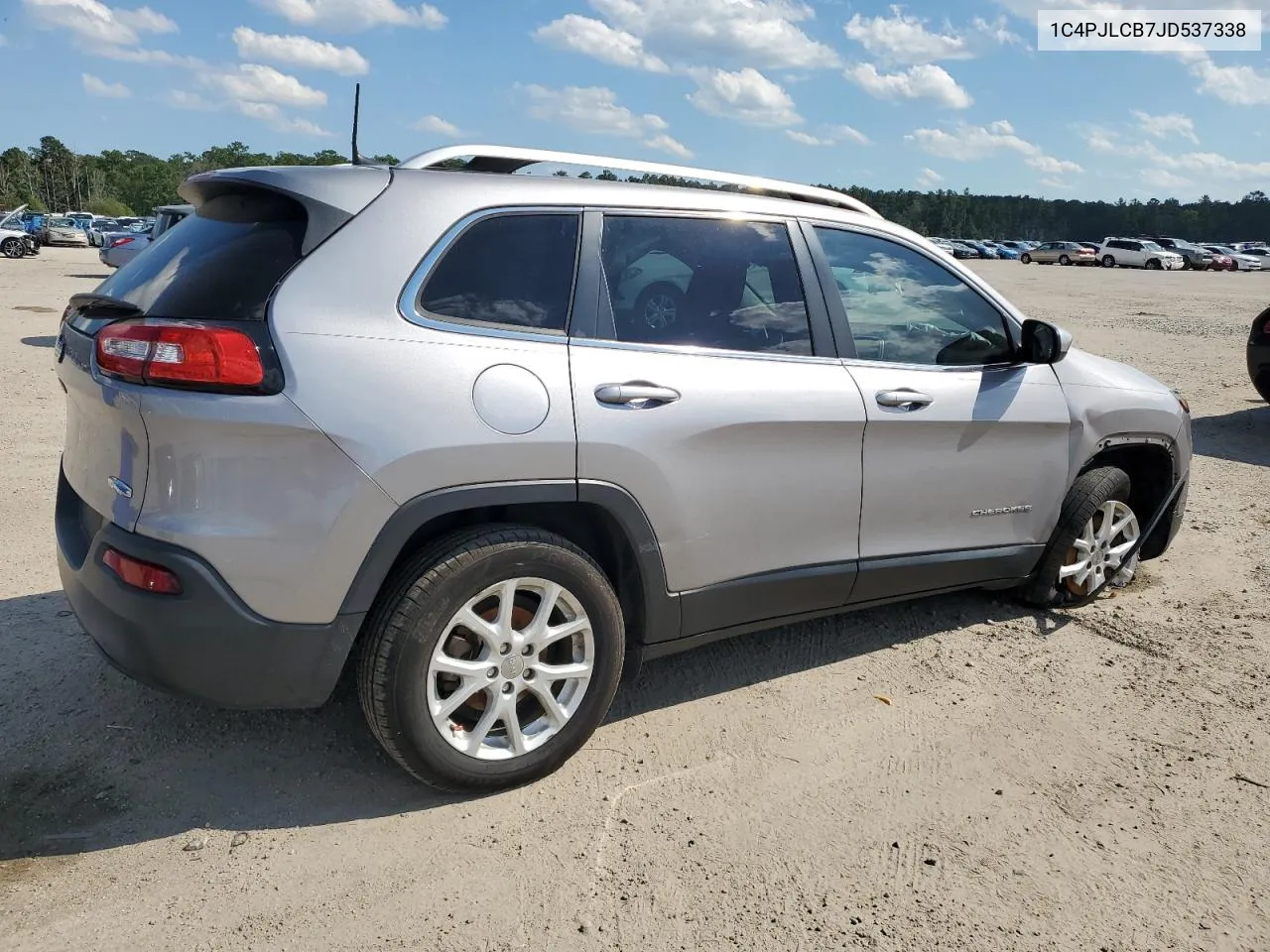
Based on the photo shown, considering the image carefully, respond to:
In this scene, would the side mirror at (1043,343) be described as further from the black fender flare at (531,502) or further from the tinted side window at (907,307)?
the black fender flare at (531,502)

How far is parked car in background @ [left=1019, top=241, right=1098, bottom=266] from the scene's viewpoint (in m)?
58.5

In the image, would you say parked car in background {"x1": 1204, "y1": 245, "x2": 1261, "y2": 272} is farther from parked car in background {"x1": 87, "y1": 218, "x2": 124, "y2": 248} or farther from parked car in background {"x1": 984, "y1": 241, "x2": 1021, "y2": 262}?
parked car in background {"x1": 87, "y1": 218, "x2": 124, "y2": 248}

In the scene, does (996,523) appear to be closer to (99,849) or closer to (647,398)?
(647,398)

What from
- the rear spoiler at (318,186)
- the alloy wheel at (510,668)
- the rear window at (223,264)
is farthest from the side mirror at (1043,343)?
the rear window at (223,264)

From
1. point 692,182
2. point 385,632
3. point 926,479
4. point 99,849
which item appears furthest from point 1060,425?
point 99,849

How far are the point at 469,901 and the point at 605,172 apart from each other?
2.28 metres

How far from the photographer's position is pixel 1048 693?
153 inches

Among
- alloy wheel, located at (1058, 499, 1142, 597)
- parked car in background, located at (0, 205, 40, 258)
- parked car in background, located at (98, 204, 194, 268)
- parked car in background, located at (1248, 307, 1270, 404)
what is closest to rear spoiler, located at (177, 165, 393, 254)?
alloy wheel, located at (1058, 499, 1142, 597)

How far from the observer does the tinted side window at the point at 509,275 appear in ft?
9.42

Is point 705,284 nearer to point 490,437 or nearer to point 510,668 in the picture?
A: point 490,437

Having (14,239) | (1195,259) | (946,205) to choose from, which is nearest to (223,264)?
(14,239)

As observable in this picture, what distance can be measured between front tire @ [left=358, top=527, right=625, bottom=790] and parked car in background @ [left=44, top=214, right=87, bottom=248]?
48765 mm

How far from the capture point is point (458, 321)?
9.37 feet

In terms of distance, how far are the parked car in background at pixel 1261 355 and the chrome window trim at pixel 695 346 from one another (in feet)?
23.7
